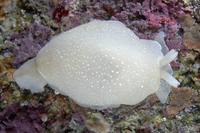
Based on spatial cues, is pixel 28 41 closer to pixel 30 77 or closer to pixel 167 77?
pixel 30 77

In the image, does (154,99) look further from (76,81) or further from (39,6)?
(39,6)

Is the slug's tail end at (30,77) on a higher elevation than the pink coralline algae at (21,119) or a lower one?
higher

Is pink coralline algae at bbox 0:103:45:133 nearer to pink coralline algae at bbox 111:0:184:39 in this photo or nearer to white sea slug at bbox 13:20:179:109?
white sea slug at bbox 13:20:179:109

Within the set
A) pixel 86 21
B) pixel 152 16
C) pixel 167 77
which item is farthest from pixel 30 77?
pixel 152 16

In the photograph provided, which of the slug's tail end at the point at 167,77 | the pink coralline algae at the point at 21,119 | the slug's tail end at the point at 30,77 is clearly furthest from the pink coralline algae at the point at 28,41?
the slug's tail end at the point at 167,77

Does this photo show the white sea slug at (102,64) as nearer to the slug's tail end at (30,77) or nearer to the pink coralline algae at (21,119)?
the slug's tail end at (30,77)

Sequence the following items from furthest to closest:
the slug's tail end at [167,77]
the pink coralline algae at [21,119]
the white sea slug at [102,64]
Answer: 1. the pink coralline algae at [21,119]
2. the slug's tail end at [167,77]
3. the white sea slug at [102,64]

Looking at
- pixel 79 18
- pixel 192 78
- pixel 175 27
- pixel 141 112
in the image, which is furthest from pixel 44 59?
pixel 192 78
